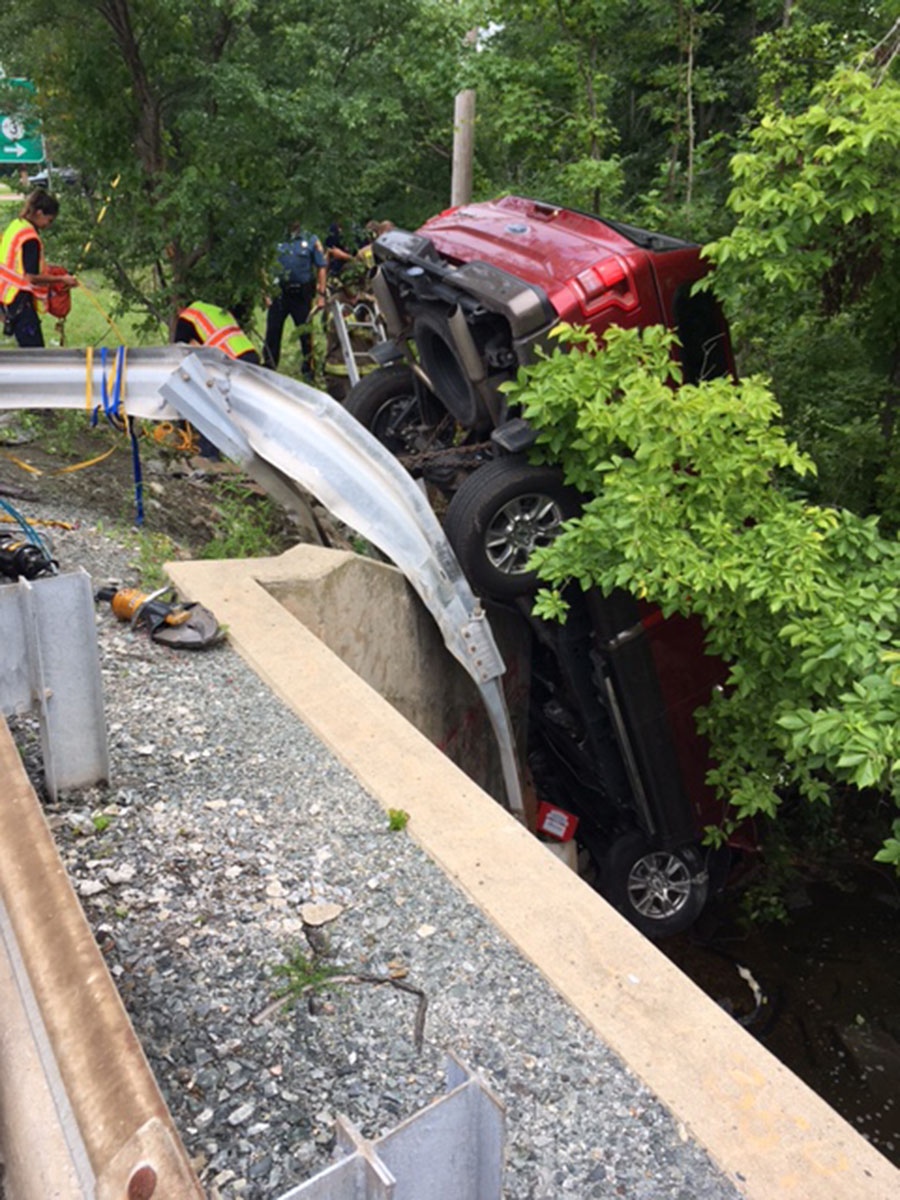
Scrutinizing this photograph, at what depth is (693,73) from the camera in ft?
35.7

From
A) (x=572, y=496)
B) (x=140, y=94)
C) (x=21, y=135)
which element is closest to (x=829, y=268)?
(x=572, y=496)

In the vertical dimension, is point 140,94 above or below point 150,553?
above

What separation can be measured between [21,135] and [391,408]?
471 centimetres

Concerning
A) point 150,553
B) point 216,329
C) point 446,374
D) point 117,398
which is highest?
point 216,329

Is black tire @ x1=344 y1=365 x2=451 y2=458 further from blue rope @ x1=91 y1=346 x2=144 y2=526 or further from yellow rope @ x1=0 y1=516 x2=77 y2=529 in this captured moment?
Answer: yellow rope @ x1=0 y1=516 x2=77 y2=529

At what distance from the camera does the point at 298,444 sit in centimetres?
620

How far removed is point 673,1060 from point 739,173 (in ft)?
14.5

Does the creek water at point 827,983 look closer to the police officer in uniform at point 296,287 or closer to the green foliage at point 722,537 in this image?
the green foliage at point 722,537

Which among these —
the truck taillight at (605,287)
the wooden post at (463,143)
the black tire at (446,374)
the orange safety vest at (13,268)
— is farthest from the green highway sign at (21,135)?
the truck taillight at (605,287)

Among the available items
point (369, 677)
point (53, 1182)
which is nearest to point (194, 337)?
point (369, 677)

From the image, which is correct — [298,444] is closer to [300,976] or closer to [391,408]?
[391,408]

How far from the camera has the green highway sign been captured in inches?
331

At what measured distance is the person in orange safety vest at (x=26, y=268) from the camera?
314 inches

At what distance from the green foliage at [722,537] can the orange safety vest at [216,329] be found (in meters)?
3.26
